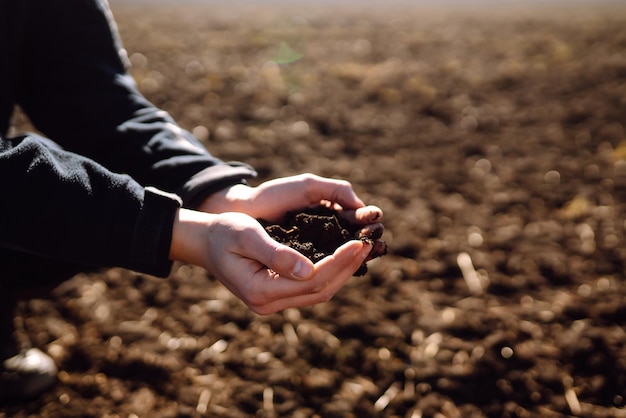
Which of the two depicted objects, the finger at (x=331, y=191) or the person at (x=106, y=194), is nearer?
the person at (x=106, y=194)

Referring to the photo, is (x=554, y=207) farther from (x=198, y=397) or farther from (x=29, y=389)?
(x=29, y=389)

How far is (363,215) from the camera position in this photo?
A: 63.2 inches

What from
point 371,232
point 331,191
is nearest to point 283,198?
point 331,191

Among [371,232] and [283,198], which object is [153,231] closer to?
[283,198]

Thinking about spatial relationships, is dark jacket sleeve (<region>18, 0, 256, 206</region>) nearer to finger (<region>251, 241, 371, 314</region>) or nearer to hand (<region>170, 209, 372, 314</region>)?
hand (<region>170, 209, 372, 314</region>)

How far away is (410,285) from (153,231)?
4.56ft

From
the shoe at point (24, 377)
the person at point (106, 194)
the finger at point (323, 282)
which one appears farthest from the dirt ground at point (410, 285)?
the finger at point (323, 282)

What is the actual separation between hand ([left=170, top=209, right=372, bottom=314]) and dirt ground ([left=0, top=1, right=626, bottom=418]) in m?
0.64

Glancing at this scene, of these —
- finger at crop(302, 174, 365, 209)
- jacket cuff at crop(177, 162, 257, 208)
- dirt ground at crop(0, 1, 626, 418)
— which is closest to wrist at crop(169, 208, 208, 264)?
jacket cuff at crop(177, 162, 257, 208)

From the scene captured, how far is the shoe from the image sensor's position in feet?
5.81

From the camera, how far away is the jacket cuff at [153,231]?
4.21ft

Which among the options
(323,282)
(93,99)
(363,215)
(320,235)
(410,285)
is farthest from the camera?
(410,285)

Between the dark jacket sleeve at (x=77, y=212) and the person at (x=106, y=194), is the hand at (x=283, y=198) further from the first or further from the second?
the dark jacket sleeve at (x=77, y=212)

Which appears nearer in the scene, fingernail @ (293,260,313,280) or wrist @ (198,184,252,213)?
fingernail @ (293,260,313,280)
